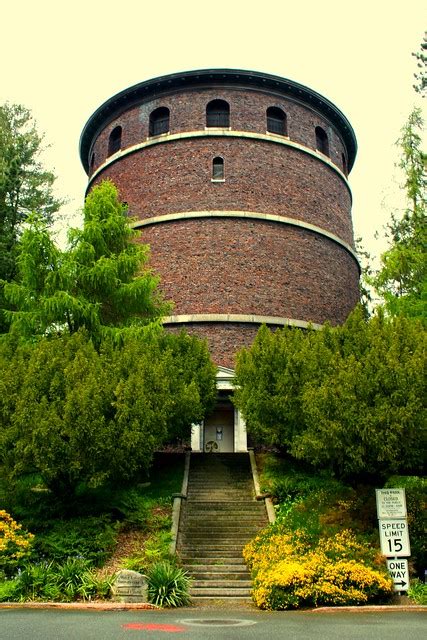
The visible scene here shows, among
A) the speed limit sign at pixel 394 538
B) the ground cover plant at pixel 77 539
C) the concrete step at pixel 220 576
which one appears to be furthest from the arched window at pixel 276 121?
the concrete step at pixel 220 576

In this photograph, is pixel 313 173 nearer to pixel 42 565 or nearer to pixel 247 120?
pixel 247 120

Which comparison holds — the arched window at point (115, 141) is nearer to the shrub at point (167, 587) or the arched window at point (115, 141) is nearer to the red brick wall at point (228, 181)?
the red brick wall at point (228, 181)

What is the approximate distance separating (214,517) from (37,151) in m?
16.3

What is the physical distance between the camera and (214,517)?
43.6 feet

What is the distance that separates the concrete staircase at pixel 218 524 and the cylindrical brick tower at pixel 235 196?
172 inches

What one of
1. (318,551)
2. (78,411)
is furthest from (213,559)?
(78,411)

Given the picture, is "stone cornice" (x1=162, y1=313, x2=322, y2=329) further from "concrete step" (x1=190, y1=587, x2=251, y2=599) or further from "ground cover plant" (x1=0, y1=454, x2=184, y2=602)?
"concrete step" (x1=190, y1=587, x2=251, y2=599)

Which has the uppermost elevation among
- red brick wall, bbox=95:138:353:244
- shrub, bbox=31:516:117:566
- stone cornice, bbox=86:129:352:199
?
stone cornice, bbox=86:129:352:199

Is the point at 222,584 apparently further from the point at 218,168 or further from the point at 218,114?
the point at 218,114

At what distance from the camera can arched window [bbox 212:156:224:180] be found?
22.1 meters

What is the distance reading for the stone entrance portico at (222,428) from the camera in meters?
19.1

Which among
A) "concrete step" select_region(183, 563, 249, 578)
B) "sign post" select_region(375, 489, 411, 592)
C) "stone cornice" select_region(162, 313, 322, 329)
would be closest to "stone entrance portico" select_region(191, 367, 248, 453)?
"stone cornice" select_region(162, 313, 322, 329)

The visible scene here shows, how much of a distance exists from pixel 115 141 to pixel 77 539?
18008mm

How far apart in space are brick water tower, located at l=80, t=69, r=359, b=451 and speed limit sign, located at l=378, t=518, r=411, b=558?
9173mm
